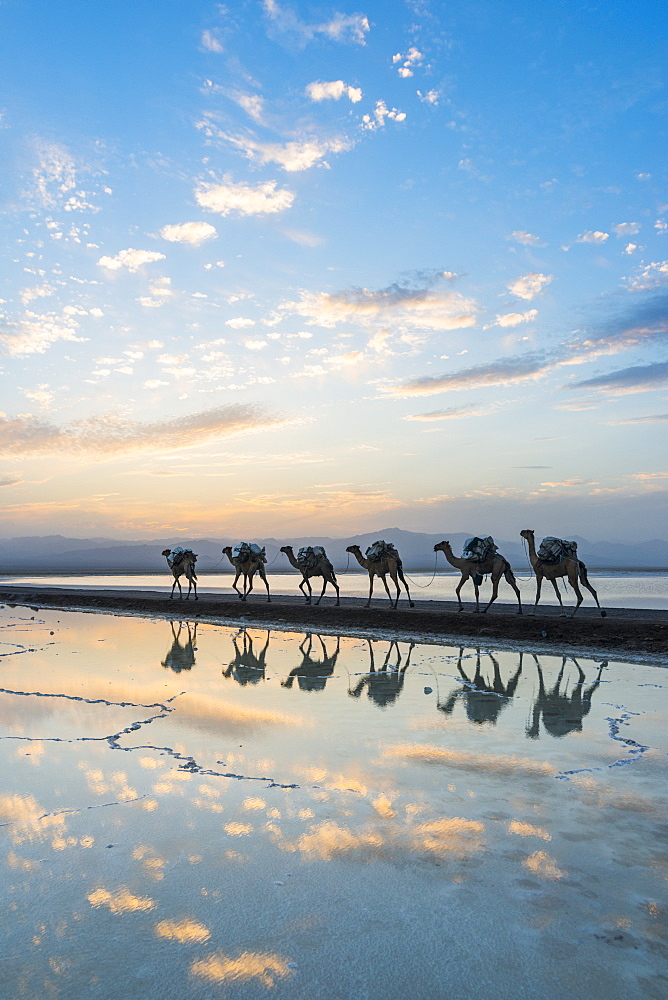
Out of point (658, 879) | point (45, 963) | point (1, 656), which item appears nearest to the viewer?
point (45, 963)

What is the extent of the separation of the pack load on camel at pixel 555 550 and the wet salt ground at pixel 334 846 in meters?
9.51

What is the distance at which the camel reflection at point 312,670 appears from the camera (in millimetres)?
12605

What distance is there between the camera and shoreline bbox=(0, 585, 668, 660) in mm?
17047

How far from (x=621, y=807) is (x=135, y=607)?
29.5 meters

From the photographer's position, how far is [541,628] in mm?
18766

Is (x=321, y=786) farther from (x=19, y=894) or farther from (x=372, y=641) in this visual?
(x=372, y=641)

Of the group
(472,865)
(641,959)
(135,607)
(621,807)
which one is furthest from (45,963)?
(135,607)

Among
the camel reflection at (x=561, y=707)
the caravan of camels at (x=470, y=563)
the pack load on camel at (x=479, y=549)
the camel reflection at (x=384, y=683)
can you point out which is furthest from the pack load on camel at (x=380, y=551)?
the camel reflection at (x=561, y=707)

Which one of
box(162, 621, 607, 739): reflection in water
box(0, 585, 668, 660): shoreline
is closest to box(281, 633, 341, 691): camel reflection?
box(162, 621, 607, 739): reflection in water

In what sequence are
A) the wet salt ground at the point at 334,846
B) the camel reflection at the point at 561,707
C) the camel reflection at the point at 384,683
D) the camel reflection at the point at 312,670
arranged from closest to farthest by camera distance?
the wet salt ground at the point at 334,846 → the camel reflection at the point at 561,707 → the camel reflection at the point at 384,683 → the camel reflection at the point at 312,670

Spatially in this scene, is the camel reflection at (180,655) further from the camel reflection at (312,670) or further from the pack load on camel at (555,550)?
the pack load on camel at (555,550)

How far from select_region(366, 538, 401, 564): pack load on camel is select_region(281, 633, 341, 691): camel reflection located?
669cm

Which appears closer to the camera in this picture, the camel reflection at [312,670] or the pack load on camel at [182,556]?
the camel reflection at [312,670]

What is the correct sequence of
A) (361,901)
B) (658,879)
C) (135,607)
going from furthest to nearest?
(135,607), (658,879), (361,901)
